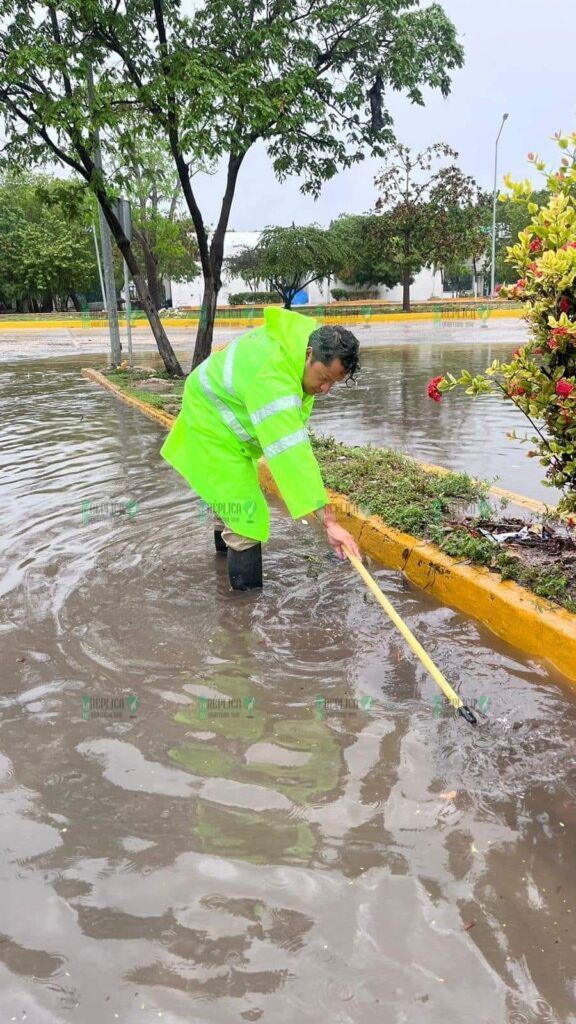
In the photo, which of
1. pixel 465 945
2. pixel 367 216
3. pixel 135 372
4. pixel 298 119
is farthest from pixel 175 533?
pixel 367 216

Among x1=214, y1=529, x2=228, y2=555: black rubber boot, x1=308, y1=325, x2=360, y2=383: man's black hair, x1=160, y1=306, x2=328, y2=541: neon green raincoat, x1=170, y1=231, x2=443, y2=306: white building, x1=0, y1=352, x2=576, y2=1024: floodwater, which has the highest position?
x1=170, y1=231, x2=443, y2=306: white building

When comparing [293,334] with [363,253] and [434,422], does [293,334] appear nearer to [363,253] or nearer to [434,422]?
[434,422]

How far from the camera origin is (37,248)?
4544cm

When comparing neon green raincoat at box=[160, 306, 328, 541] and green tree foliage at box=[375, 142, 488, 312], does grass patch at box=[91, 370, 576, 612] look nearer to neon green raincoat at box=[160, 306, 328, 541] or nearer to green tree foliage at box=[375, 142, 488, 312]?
neon green raincoat at box=[160, 306, 328, 541]

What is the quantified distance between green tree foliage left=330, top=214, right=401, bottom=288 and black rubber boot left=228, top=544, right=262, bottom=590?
112ft

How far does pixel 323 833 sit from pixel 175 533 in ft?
10.4

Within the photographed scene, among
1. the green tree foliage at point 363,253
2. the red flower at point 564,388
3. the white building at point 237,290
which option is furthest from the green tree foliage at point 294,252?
the red flower at point 564,388

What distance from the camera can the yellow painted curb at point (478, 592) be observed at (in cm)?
320

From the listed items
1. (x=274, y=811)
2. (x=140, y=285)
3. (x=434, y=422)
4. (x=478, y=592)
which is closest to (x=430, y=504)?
(x=478, y=592)

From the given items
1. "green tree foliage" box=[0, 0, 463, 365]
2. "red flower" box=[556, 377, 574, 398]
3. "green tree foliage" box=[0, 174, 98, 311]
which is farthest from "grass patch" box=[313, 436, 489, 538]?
"green tree foliage" box=[0, 174, 98, 311]

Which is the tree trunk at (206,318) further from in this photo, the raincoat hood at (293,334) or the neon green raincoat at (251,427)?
the raincoat hood at (293,334)

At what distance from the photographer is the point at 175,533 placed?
5199 millimetres

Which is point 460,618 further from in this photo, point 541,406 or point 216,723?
point 216,723

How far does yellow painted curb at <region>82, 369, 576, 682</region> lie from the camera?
3.20 meters
